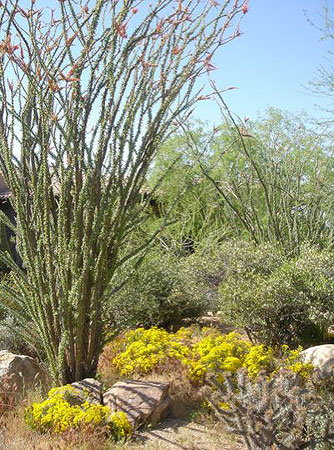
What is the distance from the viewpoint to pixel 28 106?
17.6ft

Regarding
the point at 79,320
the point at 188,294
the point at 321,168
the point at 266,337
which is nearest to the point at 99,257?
the point at 79,320

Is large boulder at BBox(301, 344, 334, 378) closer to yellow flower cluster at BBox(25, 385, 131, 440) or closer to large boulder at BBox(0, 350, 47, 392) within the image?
yellow flower cluster at BBox(25, 385, 131, 440)

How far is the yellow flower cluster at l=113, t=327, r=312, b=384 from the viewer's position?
516cm

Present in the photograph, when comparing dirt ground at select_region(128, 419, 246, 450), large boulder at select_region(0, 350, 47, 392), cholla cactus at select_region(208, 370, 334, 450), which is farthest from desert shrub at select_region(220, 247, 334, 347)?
cholla cactus at select_region(208, 370, 334, 450)

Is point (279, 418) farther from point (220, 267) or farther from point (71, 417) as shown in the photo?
point (220, 267)

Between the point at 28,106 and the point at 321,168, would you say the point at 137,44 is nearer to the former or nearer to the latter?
the point at 28,106

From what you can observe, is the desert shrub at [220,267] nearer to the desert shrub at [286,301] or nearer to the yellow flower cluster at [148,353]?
the desert shrub at [286,301]

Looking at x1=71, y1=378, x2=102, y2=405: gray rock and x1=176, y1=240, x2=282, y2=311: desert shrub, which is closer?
x1=71, y1=378, x2=102, y2=405: gray rock

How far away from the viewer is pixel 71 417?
4.19 meters

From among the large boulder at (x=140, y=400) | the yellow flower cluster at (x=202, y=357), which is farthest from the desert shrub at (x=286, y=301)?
the large boulder at (x=140, y=400)

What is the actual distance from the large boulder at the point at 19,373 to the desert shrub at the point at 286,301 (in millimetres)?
2560

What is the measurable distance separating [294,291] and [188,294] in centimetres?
216

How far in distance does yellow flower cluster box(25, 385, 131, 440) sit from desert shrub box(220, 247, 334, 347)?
2.87m

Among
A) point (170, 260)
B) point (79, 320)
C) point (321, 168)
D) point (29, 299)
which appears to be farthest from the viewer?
point (321, 168)
